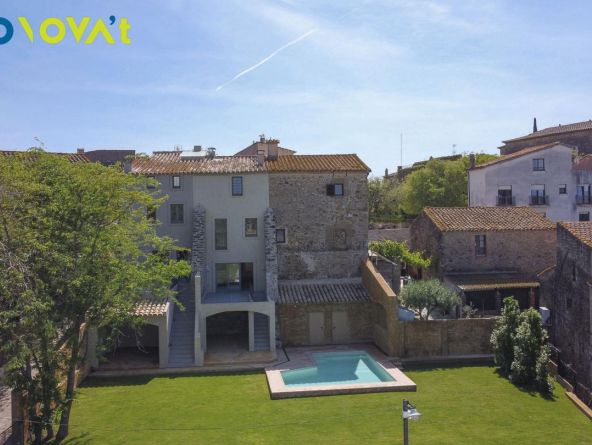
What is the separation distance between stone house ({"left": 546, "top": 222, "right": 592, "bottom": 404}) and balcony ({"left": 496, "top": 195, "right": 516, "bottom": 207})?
64.6 feet

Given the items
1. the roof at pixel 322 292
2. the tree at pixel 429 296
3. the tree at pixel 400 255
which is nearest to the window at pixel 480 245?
the tree at pixel 400 255

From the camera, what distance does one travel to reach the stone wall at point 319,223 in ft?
109

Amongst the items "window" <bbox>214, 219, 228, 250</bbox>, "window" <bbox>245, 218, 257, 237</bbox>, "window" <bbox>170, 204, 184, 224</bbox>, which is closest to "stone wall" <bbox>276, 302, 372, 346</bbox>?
"window" <bbox>245, 218, 257, 237</bbox>

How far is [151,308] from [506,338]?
1746 centimetres

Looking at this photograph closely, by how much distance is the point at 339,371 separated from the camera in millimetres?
27078

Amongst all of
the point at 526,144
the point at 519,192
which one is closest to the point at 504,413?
the point at 519,192

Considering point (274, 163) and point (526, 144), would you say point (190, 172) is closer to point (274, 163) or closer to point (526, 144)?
point (274, 163)

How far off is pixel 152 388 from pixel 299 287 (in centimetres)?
1126

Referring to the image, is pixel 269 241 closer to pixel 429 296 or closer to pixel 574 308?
pixel 429 296

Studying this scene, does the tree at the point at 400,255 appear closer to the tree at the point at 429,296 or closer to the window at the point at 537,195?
the tree at the point at 429,296

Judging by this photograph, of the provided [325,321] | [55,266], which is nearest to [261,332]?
[325,321]

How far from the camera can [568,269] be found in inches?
1078

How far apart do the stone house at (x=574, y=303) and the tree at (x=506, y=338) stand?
3.00 meters

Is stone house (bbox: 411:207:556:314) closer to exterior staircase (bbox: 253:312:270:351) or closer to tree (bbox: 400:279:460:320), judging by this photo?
tree (bbox: 400:279:460:320)
